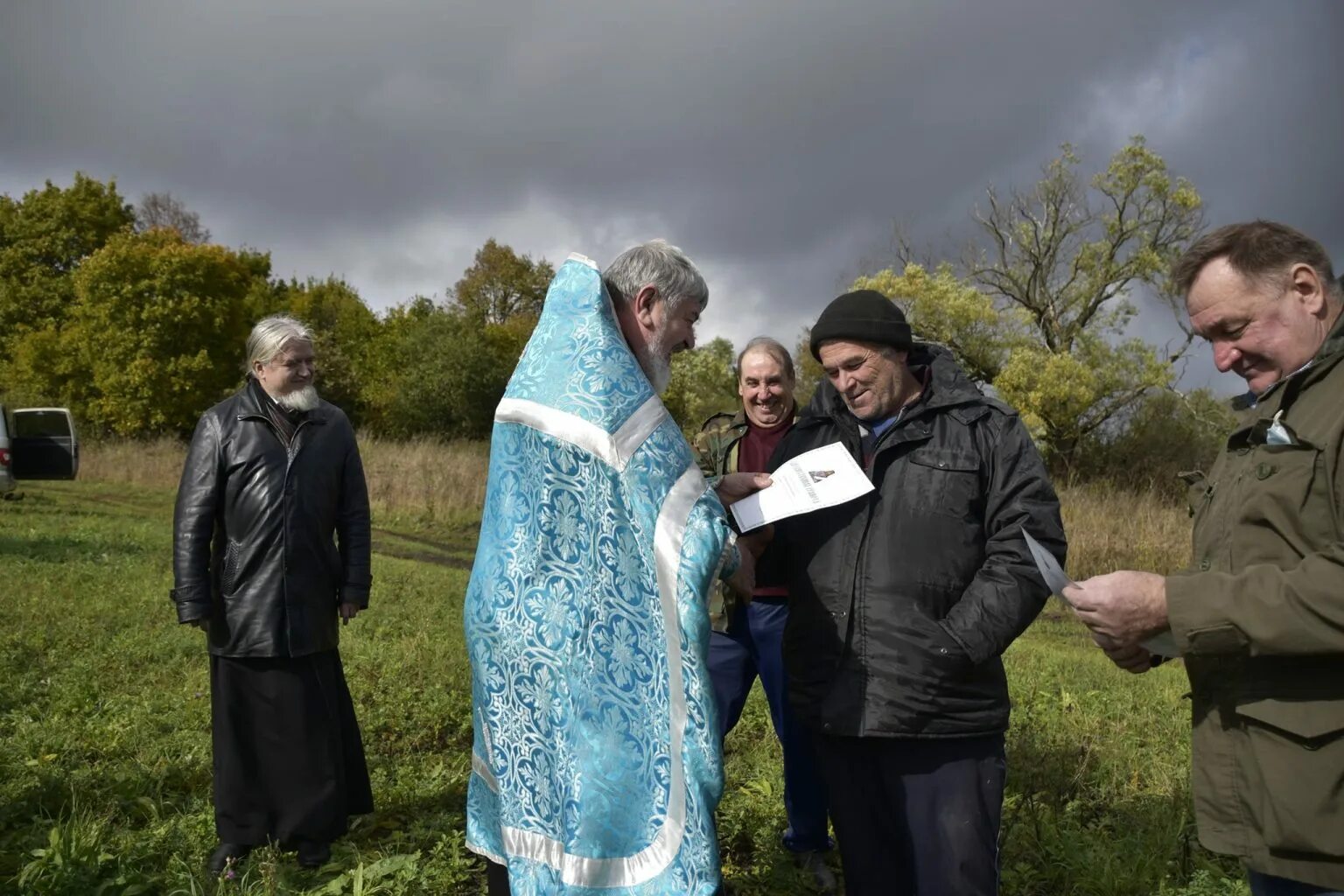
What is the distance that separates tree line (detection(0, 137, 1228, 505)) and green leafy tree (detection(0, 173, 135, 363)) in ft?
0.21

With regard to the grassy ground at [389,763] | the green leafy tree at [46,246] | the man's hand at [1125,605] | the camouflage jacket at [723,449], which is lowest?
the grassy ground at [389,763]

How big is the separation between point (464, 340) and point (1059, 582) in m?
32.7

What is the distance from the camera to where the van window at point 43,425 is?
772 inches

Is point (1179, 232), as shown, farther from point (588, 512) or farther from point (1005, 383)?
point (588, 512)

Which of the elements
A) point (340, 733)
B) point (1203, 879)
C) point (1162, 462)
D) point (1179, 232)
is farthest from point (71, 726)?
point (1179, 232)

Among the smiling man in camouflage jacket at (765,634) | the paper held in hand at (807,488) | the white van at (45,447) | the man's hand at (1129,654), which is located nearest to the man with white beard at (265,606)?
the smiling man in camouflage jacket at (765,634)

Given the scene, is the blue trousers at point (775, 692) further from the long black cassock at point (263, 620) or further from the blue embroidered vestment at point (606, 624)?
the blue embroidered vestment at point (606, 624)

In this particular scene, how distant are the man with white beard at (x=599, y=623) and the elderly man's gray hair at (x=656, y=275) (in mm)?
107

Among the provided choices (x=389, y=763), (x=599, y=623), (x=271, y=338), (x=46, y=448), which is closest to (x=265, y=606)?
(x=271, y=338)

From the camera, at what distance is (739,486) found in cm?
286

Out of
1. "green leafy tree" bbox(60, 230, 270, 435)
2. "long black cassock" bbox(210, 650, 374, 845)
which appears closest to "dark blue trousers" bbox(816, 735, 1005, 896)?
"long black cassock" bbox(210, 650, 374, 845)

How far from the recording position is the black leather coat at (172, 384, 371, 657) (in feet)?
13.6

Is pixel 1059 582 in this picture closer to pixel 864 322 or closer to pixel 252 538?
pixel 864 322

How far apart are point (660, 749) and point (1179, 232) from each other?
32.5m
